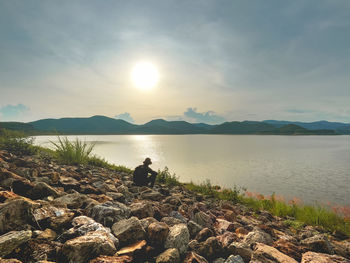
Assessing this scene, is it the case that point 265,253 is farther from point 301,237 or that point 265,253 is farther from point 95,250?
point 301,237

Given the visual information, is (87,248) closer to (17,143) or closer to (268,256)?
(268,256)

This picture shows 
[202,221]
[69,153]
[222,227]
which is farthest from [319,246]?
[69,153]

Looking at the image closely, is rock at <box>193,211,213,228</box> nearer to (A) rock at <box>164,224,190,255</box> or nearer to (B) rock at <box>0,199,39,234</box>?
(A) rock at <box>164,224,190,255</box>

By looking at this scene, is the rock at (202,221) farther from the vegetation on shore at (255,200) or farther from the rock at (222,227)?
the vegetation on shore at (255,200)

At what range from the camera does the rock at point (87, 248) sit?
2.41 meters

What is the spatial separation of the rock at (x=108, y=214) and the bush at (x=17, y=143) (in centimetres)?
1233

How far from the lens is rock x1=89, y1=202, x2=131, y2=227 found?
11.6ft

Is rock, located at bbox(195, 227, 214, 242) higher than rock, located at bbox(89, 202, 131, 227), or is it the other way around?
rock, located at bbox(89, 202, 131, 227)

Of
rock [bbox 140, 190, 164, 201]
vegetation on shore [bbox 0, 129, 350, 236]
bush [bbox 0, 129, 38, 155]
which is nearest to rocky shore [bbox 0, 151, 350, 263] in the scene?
rock [bbox 140, 190, 164, 201]

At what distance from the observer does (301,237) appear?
17.3ft

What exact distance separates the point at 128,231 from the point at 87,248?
77 centimetres

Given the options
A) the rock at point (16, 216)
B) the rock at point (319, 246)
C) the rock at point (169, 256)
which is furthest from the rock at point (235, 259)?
the rock at point (16, 216)

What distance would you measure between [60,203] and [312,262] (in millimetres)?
4669

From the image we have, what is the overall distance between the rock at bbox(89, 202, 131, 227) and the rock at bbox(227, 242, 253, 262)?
6.80 feet
